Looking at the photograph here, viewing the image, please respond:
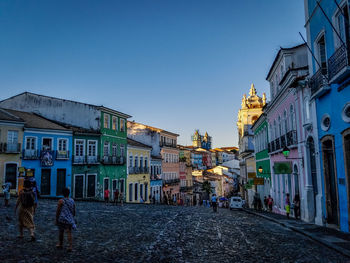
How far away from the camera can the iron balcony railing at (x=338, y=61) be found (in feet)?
36.0

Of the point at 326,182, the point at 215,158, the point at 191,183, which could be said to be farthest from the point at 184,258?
the point at 215,158

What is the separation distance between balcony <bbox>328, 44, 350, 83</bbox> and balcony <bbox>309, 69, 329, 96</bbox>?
68 centimetres

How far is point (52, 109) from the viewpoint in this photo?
36.0m

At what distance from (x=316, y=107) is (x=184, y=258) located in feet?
34.2

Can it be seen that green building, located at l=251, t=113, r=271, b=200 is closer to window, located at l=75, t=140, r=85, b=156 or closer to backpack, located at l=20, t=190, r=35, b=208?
window, located at l=75, t=140, r=85, b=156

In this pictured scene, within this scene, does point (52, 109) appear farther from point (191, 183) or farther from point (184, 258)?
point (191, 183)

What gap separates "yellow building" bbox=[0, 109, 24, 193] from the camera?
90.0ft

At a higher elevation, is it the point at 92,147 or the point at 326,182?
the point at 92,147

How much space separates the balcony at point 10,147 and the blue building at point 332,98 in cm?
2444

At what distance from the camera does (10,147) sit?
27.8 meters

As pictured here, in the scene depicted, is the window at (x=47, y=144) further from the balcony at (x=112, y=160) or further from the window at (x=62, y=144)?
the balcony at (x=112, y=160)

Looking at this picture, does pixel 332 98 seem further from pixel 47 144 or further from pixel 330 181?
pixel 47 144

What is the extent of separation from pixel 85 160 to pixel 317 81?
83.3ft

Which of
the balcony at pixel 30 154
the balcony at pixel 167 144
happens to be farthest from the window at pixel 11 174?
the balcony at pixel 167 144
